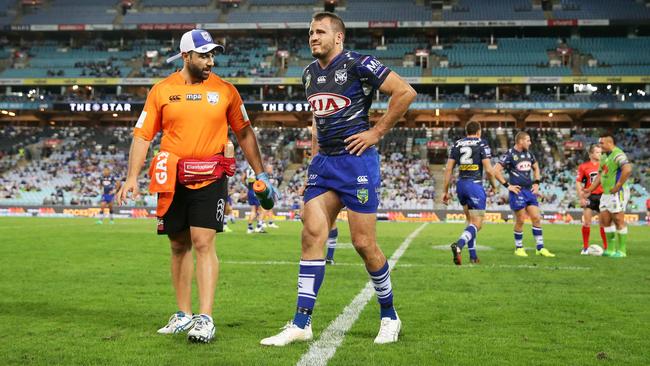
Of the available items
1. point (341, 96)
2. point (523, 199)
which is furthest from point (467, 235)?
point (341, 96)

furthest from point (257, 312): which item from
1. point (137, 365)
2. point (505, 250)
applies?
point (505, 250)

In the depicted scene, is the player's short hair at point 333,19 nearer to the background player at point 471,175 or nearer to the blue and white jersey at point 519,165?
the background player at point 471,175

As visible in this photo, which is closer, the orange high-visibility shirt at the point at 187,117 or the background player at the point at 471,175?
the orange high-visibility shirt at the point at 187,117

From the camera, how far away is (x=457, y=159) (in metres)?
12.2

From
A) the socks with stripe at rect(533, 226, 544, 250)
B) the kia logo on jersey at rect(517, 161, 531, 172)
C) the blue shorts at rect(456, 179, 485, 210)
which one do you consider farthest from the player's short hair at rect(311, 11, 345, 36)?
the socks with stripe at rect(533, 226, 544, 250)

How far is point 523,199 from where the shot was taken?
45.9 ft

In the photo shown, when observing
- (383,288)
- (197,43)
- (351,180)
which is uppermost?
(197,43)

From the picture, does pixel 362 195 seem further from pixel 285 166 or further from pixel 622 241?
pixel 285 166

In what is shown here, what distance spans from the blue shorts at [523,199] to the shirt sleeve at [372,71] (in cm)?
933

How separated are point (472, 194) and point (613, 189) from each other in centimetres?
297

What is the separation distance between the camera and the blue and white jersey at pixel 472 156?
39.2 ft

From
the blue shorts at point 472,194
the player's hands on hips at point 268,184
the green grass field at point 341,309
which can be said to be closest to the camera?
the green grass field at point 341,309

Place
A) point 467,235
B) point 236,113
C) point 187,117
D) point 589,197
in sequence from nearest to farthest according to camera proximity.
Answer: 1. point 187,117
2. point 236,113
3. point 467,235
4. point 589,197

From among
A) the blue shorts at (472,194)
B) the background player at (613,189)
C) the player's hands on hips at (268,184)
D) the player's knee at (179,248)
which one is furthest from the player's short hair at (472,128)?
the player's knee at (179,248)
